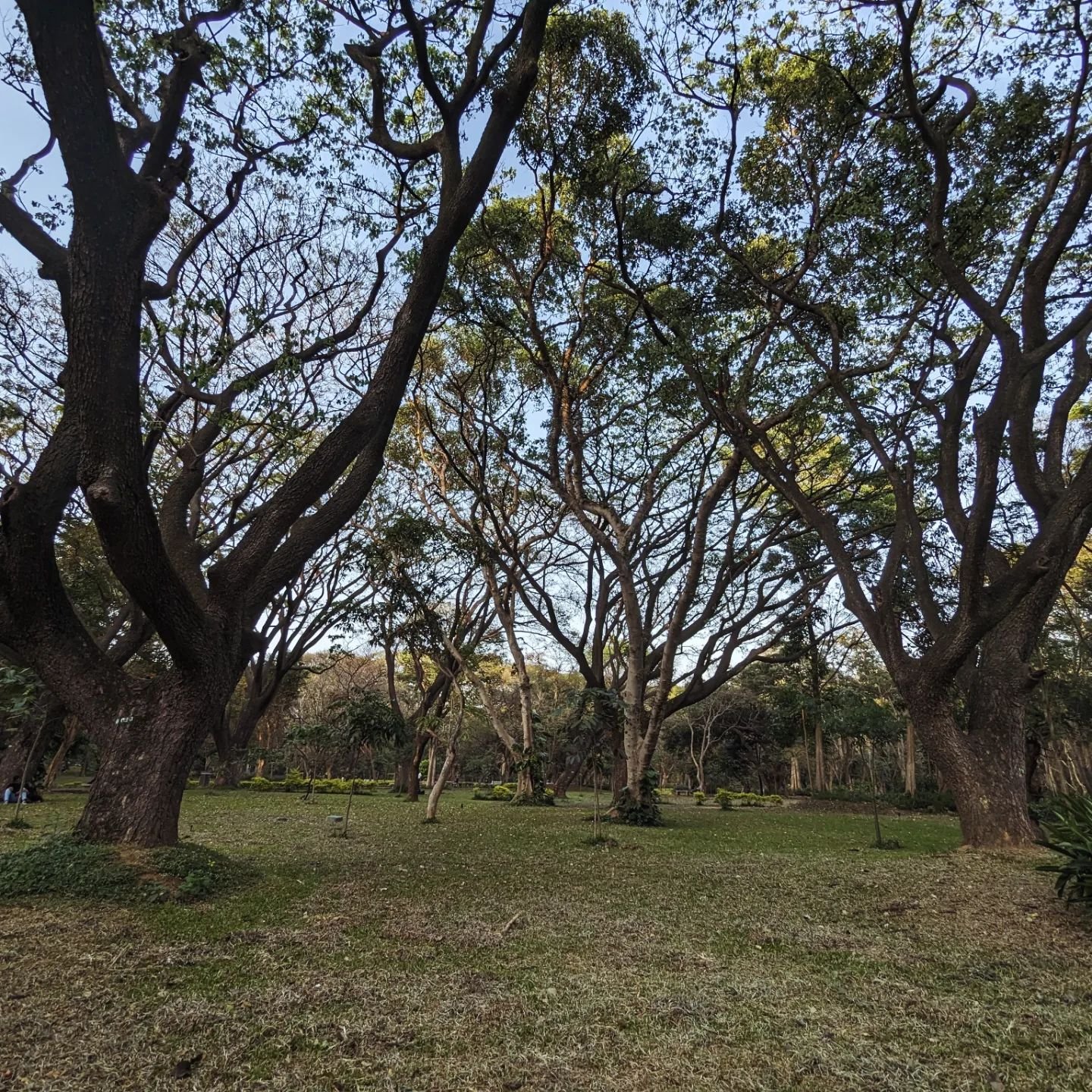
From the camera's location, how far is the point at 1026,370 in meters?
5.79

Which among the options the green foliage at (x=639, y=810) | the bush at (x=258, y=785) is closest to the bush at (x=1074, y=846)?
the green foliage at (x=639, y=810)

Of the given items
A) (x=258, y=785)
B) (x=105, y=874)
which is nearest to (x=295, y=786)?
(x=258, y=785)

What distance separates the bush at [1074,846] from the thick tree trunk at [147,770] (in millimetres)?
6048

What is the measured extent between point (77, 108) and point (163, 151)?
5.48 ft

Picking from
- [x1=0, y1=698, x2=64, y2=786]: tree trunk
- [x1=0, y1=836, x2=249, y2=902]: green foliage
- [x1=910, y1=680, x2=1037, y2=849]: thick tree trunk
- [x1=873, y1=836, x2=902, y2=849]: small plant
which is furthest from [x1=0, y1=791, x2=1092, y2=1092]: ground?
[x1=0, y1=698, x2=64, y2=786]: tree trunk

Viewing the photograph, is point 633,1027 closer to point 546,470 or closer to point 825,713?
point 546,470

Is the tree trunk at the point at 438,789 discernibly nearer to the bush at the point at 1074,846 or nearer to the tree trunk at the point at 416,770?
the tree trunk at the point at 416,770

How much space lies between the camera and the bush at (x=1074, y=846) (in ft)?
13.0

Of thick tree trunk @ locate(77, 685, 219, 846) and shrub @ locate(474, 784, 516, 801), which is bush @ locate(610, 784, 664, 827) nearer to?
shrub @ locate(474, 784, 516, 801)

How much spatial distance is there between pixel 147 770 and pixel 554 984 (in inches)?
138

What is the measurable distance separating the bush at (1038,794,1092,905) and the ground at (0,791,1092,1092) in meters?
0.20

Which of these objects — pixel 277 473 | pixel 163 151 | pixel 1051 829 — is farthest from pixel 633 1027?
pixel 277 473

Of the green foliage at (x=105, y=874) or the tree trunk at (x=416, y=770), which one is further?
the tree trunk at (x=416, y=770)

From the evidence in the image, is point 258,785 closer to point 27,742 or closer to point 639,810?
point 27,742
